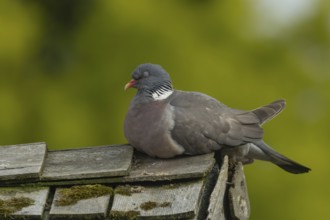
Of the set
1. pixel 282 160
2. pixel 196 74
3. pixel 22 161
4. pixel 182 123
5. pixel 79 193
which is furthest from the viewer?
pixel 196 74

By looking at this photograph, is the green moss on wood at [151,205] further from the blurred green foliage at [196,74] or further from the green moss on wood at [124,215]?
the blurred green foliage at [196,74]

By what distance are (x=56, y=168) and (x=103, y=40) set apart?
521cm

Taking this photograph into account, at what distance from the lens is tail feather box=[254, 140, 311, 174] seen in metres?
4.87

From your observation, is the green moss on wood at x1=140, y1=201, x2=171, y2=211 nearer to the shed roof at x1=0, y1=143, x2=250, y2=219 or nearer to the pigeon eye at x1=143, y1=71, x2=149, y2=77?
the shed roof at x1=0, y1=143, x2=250, y2=219

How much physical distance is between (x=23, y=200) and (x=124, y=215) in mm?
405

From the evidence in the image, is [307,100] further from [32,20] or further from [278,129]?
[32,20]

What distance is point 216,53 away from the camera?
866cm

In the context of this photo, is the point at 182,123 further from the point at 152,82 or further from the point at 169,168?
the point at 169,168

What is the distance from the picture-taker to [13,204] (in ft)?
11.5

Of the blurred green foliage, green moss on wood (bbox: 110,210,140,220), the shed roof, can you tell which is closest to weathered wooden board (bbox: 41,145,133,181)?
the shed roof

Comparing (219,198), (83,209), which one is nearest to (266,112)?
(219,198)

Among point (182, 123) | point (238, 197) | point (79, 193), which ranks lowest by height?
point (238, 197)

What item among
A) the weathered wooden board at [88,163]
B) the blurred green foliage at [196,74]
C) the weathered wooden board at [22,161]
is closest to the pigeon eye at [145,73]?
the weathered wooden board at [88,163]

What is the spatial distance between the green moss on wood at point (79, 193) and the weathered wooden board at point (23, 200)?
0.22 ft
